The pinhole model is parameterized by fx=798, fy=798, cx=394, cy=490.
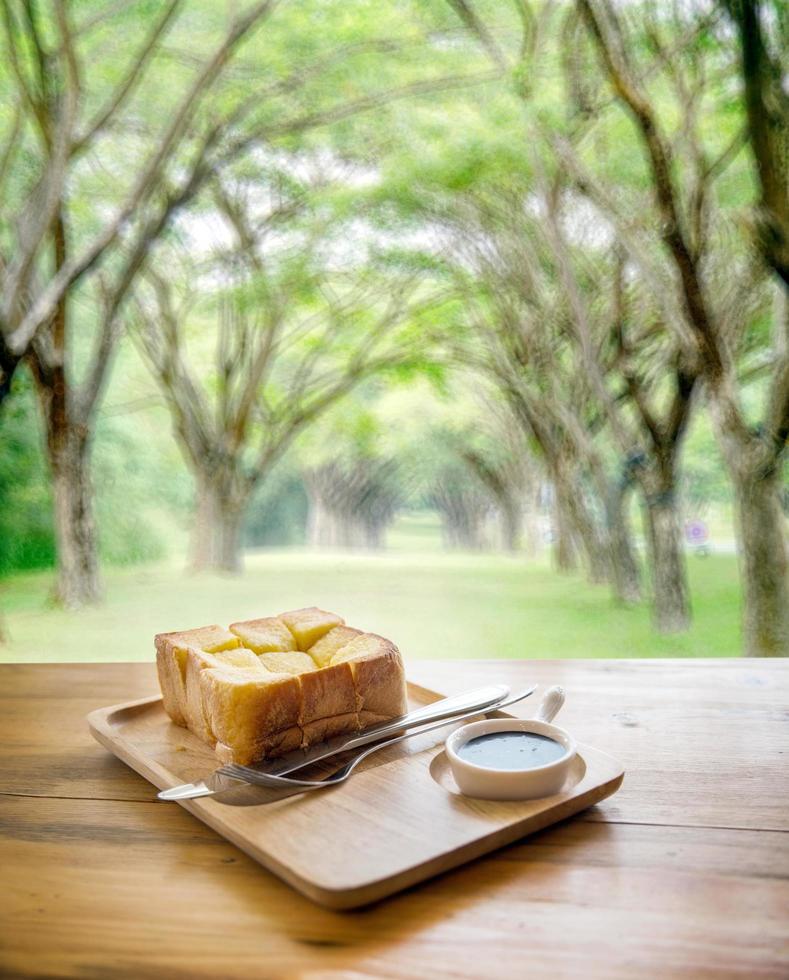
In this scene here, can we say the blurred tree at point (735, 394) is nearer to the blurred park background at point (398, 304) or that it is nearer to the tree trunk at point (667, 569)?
the blurred park background at point (398, 304)

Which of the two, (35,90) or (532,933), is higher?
(35,90)

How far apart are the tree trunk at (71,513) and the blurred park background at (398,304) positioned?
11mm

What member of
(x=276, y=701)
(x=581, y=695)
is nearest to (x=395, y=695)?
(x=276, y=701)

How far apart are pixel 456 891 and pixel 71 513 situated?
2630 mm

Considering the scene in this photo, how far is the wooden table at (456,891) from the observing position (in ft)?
1.64

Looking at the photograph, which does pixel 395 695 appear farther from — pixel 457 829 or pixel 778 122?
pixel 778 122

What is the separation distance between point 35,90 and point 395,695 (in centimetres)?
273

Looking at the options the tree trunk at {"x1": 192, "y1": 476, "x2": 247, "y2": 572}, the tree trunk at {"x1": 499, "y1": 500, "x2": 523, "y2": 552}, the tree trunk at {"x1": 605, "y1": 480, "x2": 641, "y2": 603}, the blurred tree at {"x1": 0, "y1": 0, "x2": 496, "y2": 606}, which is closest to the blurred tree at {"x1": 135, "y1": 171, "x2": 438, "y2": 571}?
the tree trunk at {"x1": 192, "y1": 476, "x2": 247, "y2": 572}

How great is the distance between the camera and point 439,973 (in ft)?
1.60

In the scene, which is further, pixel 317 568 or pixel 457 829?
pixel 317 568

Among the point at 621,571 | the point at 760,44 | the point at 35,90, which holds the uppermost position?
the point at 35,90

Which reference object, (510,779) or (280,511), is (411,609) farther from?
(510,779)

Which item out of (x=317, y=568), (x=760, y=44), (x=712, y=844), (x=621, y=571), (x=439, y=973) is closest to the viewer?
(x=439, y=973)

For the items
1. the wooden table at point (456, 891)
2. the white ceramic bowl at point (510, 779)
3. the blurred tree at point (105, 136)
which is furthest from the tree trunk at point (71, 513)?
the white ceramic bowl at point (510, 779)
